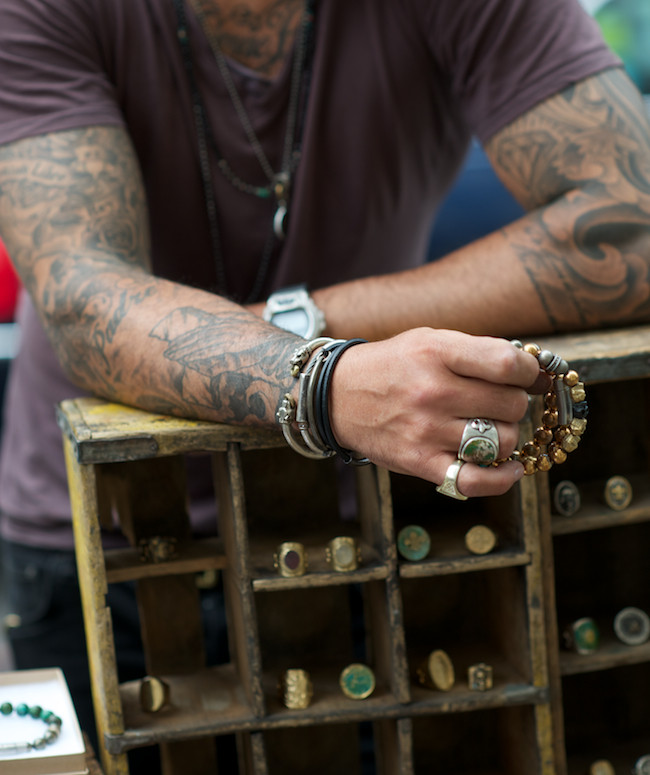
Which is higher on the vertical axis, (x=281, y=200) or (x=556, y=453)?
(x=281, y=200)

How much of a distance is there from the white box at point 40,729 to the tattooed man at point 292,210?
43 cm

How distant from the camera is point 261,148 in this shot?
1.67 metres

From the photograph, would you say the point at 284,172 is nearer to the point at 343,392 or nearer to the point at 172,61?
the point at 172,61

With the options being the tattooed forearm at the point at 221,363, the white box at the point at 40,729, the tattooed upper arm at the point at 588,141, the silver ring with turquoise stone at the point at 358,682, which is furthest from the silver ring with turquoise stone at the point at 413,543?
the tattooed upper arm at the point at 588,141

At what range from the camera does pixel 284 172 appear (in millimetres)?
1672

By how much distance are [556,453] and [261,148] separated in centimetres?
90

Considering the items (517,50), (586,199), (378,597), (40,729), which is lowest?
(40,729)

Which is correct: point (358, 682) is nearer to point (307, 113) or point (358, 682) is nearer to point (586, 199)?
point (586, 199)

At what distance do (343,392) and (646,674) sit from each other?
2.78 feet

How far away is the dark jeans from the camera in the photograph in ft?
5.85

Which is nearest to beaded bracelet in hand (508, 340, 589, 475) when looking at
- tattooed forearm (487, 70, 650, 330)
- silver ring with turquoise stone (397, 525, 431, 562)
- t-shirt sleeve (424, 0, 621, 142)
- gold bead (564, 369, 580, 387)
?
gold bead (564, 369, 580, 387)

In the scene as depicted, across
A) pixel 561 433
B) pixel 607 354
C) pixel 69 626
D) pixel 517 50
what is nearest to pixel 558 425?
pixel 561 433

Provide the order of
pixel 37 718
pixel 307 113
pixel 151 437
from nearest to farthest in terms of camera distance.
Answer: pixel 151 437 < pixel 37 718 < pixel 307 113

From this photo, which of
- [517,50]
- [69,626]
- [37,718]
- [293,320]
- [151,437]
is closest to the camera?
[151,437]
